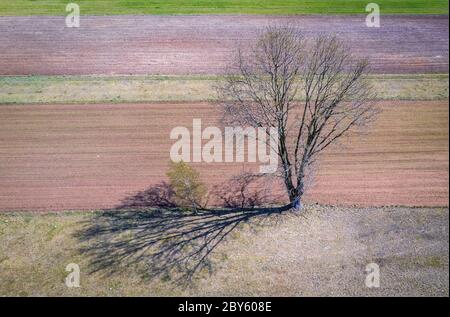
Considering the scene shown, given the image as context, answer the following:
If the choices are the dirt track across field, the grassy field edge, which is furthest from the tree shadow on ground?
the dirt track across field

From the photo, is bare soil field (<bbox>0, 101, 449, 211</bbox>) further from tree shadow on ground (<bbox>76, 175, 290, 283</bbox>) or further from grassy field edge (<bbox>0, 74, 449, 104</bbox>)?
tree shadow on ground (<bbox>76, 175, 290, 283</bbox>)

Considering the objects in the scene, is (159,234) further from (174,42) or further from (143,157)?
(174,42)

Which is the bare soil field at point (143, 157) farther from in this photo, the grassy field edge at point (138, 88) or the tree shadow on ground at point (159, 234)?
the tree shadow on ground at point (159, 234)

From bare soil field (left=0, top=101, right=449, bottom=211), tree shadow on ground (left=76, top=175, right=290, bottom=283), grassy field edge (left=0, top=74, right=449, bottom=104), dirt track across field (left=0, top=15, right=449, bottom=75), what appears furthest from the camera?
dirt track across field (left=0, top=15, right=449, bottom=75)

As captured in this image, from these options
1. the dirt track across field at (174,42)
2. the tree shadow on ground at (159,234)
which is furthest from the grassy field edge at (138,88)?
the tree shadow on ground at (159,234)

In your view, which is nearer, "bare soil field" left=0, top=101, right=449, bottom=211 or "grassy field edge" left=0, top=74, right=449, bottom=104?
"bare soil field" left=0, top=101, right=449, bottom=211

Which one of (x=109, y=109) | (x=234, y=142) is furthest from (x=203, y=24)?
(x=234, y=142)
